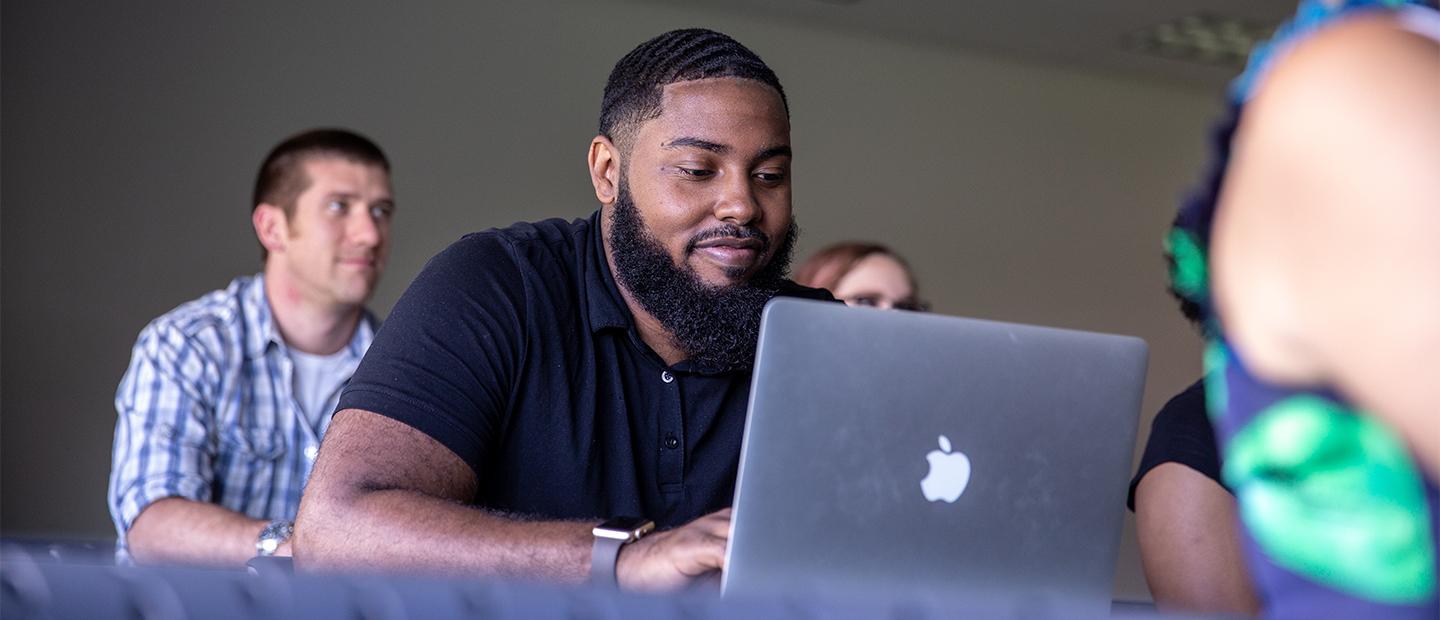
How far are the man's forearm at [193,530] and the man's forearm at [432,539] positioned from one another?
1003 mm

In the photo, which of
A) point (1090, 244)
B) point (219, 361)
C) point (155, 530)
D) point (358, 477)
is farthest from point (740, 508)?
point (1090, 244)

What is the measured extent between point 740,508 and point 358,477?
53 cm

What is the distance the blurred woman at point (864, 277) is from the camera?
348 centimetres

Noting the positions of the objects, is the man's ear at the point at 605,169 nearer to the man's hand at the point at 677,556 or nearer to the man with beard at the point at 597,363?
the man with beard at the point at 597,363

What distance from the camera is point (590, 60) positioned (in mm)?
5848

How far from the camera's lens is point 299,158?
124 inches

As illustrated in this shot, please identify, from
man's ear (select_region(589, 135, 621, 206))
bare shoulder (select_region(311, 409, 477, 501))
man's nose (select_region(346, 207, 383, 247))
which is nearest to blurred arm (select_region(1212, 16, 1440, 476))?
bare shoulder (select_region(311, 409, 477, 501))

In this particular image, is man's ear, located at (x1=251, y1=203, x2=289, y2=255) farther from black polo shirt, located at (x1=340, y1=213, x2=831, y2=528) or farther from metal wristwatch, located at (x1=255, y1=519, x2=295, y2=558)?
black polo shirt, located at (x1=340, y1=213, x2=831, y2=528)

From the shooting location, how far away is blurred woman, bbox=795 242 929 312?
3479 mm

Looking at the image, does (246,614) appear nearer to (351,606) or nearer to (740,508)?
(351,606)

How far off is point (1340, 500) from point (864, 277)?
2835 millimetres

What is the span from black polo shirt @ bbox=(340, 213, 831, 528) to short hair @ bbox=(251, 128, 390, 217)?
4.47 ft

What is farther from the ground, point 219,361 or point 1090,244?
point 1090,244

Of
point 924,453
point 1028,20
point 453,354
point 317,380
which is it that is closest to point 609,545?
point 924,453
